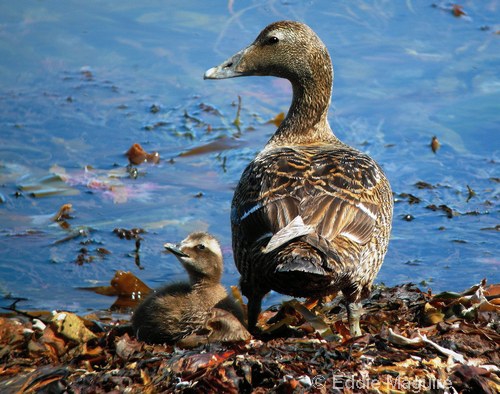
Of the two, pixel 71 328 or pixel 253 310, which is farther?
pixel 253 310

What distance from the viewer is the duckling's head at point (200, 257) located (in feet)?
21.0

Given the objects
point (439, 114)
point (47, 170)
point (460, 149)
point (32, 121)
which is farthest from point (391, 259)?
point (32, 121)

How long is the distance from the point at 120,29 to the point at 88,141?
2.47 m

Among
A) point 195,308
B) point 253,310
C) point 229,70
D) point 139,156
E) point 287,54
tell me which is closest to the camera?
point 195,308

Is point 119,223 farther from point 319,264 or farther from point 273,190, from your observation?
point 319,264

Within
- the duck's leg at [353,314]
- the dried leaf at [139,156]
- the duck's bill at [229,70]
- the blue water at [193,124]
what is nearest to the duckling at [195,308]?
the duck's leg at [353,314]

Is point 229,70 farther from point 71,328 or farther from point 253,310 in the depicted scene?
point 71,328

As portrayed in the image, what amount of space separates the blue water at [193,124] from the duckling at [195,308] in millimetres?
1312

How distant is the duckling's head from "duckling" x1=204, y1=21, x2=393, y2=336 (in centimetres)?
16

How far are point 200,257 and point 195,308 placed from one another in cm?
41

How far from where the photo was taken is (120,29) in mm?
12398

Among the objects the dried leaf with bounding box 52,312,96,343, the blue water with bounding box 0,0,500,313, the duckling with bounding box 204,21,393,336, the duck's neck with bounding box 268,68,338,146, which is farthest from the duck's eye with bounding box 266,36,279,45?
the dried leaf with bounding box 52,312,96,343

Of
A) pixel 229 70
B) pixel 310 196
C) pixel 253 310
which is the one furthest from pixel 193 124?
pixel 310 196

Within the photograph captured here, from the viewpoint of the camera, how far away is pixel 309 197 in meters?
5.89
